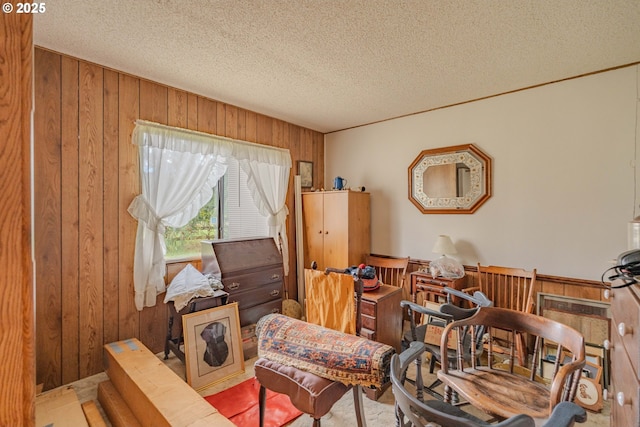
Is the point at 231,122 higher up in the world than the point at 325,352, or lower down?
higher up

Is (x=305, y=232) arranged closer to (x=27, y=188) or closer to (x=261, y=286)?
(x=261, y=286)

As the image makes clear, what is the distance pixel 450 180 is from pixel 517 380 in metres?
2.34

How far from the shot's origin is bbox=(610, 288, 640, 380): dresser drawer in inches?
38.7

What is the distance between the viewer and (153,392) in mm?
1866

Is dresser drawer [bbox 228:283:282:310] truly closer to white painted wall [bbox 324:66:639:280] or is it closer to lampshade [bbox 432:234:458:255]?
white painted wall [bbox 324:66:639:280]

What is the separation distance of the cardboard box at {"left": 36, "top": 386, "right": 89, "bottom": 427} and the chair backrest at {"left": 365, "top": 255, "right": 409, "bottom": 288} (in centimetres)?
307

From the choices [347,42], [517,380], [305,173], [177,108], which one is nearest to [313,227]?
[305,173]

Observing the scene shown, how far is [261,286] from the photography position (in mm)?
3184

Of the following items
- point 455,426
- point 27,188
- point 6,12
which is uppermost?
point 6,12

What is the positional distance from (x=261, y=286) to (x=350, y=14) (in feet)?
8.53

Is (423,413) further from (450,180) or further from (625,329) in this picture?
(450,180)

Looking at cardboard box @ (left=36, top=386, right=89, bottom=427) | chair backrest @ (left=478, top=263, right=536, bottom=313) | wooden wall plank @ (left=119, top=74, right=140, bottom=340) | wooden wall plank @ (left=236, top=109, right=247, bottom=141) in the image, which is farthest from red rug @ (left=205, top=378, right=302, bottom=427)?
wooden wall plank @ (left=236, top=109, right=247, bottom=141)

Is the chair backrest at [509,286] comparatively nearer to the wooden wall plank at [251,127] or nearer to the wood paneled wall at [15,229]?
the wooden wall plank at [251,127]

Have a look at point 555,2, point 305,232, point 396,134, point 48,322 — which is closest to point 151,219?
point 48,322
